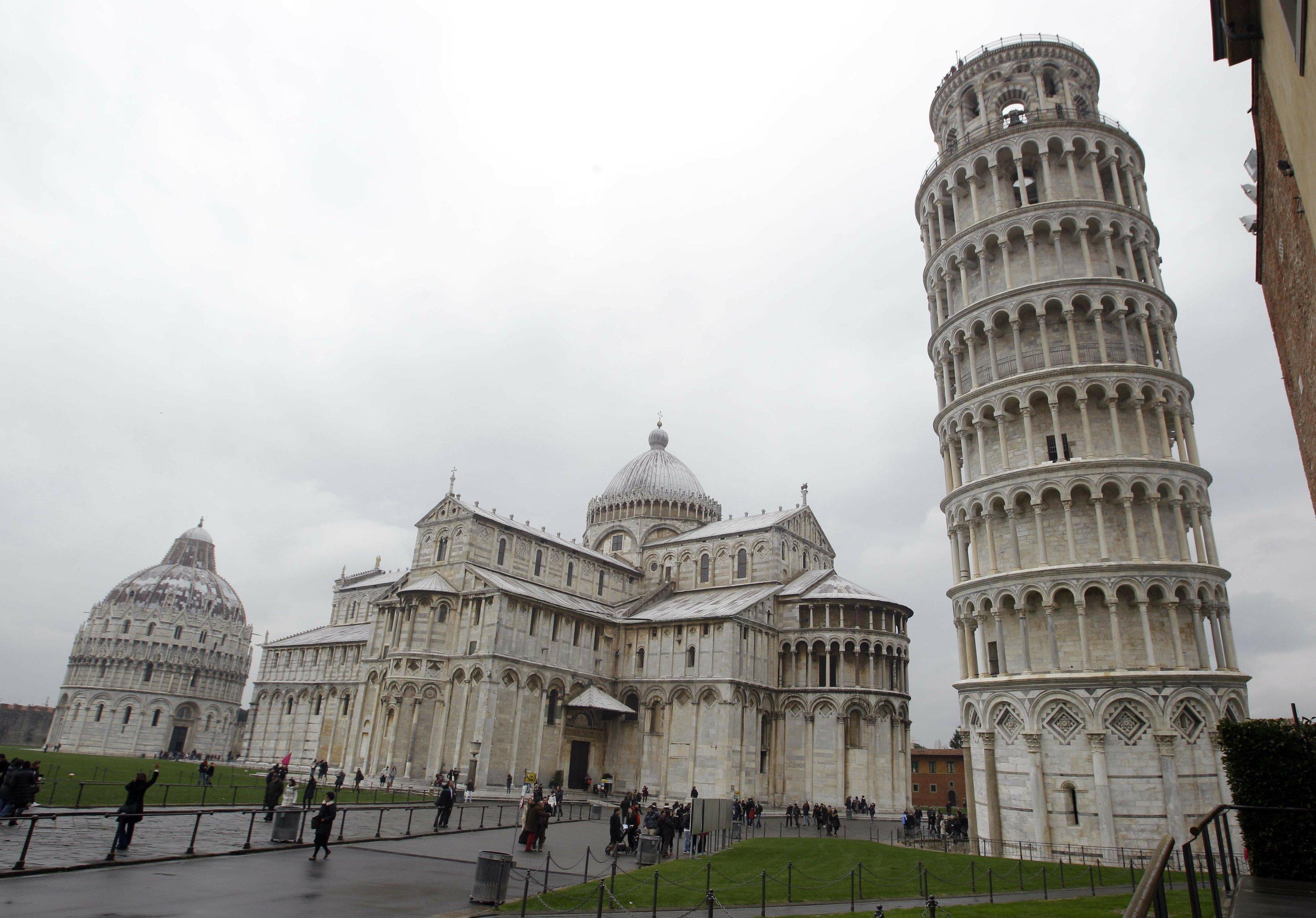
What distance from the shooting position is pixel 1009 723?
25.4m

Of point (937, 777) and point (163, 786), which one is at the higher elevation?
point (937, 777)

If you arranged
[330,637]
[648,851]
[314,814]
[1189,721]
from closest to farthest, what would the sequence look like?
[648,851]
[314,814]
[1189,721]
[330,637]

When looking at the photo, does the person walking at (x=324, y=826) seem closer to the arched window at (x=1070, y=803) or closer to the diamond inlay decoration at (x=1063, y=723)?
the diamond inlay decoration at (x=1063, y=723)

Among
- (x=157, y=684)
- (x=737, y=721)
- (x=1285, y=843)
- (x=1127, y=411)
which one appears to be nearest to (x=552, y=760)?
(x=737, y=721)

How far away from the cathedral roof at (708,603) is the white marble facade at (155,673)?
52.8 meters

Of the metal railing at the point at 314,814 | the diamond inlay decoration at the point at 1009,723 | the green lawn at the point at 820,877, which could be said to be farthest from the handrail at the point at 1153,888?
the diamond inlay decoration at the point at 1009,723

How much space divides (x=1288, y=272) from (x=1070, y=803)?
58.6ft

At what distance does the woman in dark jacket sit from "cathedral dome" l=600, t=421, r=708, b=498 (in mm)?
45903

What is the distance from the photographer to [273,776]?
2202 cm

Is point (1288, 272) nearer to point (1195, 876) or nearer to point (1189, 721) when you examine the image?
point (1195, 876)

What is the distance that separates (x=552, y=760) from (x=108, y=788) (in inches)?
786

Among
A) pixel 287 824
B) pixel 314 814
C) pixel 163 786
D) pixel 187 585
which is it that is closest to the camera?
pixel 287 824

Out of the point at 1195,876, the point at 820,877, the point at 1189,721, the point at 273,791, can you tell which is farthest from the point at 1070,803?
the point at 273,791

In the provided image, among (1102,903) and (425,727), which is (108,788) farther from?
(1102,903)
